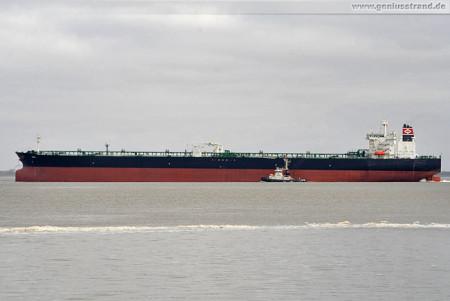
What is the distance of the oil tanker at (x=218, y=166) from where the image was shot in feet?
257

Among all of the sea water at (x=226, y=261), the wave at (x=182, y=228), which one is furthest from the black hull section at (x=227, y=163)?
the wave at (x=182, y=228)

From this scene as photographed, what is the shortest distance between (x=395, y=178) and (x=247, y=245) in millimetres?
74471

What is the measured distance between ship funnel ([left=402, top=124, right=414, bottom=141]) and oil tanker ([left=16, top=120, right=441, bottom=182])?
1.92m

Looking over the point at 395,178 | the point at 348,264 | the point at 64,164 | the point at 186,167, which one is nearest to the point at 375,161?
the point at 395,178

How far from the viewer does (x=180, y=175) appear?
266 ft

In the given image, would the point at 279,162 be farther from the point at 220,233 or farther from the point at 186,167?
the point at 220,233

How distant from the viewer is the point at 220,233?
19625 millimetres

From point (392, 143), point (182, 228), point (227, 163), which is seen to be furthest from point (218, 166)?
point (182, 228)

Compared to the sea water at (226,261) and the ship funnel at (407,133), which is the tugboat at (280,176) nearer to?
the ship funnel at (407,133)

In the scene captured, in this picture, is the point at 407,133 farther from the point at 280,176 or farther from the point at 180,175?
the point at 180,175

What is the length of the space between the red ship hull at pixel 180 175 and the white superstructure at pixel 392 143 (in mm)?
5635

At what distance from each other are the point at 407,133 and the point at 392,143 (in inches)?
132

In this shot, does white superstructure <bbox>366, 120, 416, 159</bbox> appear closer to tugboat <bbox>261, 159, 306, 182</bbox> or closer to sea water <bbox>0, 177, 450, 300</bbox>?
tugboat <bbox>261, 159, 306, 182</bbox>

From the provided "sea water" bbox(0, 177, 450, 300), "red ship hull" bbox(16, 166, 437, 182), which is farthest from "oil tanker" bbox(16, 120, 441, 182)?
"sea water" bbox(0, 177, 450, 300)
